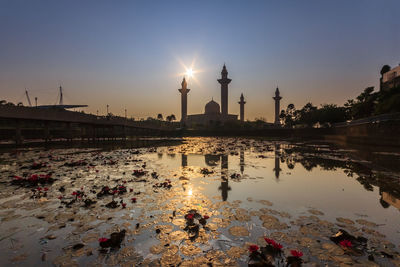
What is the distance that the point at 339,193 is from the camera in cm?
734

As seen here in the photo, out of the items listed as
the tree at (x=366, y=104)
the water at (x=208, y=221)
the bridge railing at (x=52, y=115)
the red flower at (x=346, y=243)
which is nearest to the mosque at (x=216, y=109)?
the bridge railing at (x=52, y=115)

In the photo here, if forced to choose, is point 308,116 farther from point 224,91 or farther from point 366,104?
point 224,91

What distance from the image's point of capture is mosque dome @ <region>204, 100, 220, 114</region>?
132 metres

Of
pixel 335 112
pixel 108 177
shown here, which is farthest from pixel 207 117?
pixel 108 177

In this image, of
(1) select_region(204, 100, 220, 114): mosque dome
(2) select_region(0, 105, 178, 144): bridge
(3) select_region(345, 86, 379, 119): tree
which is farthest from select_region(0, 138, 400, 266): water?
(1) select_region(204, 100, 220, 114): mosque dome

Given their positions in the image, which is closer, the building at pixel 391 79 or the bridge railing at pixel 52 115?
the bridge railing at pixel 52 115

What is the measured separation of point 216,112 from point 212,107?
4185 millimetres

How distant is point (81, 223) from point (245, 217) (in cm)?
398

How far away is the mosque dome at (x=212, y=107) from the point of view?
434 ft

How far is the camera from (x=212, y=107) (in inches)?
5217

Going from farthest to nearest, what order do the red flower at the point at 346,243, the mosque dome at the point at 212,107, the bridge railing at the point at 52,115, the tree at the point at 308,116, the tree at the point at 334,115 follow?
the mosque dome at the point at 212,107 < the tree at the point at 308,116 < the tree at the point at 334,115 < the bridge railing at the point at 52,115 < the red flower at the point at 346,243

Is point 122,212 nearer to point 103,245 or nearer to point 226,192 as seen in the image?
point 103,245

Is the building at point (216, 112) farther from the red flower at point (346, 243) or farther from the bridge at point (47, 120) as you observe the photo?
the red flower at point (346, 243)

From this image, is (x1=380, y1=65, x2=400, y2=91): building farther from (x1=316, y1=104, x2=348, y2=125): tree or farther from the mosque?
the mosque
